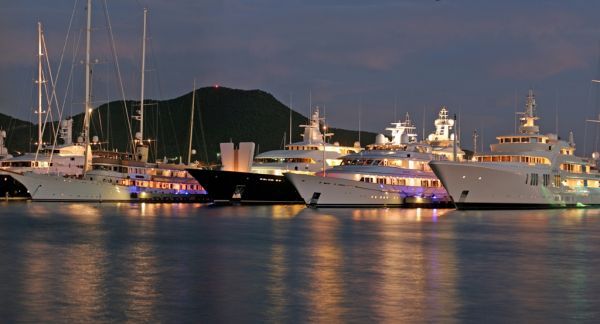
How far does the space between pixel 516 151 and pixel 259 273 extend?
70399 millimetres

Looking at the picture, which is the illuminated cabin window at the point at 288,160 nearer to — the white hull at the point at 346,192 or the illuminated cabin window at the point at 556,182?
the white hull at the point at 346,192

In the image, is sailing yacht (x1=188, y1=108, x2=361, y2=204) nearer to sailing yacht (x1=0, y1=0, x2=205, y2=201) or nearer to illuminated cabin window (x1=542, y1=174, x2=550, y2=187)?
sailing yacht (x1=0, y1=0, x2=205, y2=201)

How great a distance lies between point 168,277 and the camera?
102ft

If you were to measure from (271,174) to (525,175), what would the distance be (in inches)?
1297

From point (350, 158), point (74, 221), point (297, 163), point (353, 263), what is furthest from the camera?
point (297, 163)

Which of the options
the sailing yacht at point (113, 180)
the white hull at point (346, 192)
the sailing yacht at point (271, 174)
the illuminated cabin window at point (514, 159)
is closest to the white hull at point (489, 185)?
the illuminated cabin window at point (514, 159)

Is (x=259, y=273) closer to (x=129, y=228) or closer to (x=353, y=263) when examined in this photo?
(x=353, y=263)

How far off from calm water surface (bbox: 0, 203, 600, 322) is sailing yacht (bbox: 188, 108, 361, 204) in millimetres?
50516

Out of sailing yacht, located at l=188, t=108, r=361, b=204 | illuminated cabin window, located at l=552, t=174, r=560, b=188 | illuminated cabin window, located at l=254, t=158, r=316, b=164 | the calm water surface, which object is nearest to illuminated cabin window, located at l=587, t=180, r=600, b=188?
illuminated cabin window, located at l=552, t=174, r=560, b=188

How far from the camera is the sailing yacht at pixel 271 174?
4333 inches

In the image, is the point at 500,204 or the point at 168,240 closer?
the point at 168,240

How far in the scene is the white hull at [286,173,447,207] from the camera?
98438mm

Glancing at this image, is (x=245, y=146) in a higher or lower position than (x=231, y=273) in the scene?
higher

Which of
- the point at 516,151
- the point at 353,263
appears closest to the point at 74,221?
the point at 353,263
